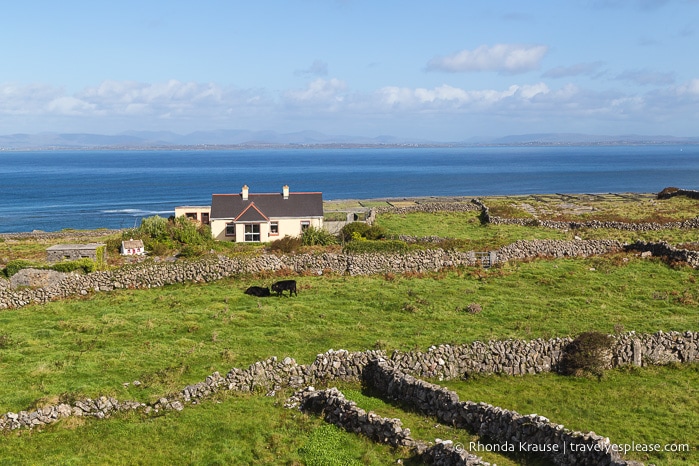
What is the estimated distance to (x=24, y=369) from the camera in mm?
21203

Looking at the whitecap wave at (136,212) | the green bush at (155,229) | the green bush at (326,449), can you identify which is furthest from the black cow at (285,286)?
the whitecap wave at (136,212)

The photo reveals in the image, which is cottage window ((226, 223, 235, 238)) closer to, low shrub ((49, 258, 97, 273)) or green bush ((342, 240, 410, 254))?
green bush ((342, 240, 410, 254))

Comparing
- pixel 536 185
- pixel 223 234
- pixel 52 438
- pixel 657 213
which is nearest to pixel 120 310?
pixel 52 438

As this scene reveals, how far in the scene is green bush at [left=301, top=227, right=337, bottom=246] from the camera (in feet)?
163

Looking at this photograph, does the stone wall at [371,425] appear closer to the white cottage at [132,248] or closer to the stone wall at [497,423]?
the stone wall at [497,423]

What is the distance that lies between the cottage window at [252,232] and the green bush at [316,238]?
534 centimetres

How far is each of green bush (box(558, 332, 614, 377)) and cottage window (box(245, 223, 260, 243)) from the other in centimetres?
3578

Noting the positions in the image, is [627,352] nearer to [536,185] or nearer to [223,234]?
[223,234]

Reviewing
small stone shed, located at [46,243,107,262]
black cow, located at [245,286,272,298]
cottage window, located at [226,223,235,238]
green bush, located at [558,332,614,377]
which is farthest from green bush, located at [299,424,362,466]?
cottage window, located at [226,223,235,238]

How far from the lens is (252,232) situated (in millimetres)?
54406

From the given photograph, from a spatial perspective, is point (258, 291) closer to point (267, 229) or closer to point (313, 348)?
point (313, 348)

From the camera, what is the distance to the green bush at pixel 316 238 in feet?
163

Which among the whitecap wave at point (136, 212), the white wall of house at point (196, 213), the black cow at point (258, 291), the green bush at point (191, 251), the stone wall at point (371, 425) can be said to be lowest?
the whitecap wave at point (136, 212)

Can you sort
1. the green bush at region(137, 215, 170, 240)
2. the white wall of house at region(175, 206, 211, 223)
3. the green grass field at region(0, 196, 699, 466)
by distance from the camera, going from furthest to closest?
the white wall of house at region(175, 206, 211, 223) < the green bush at region(137, 215, 170, 240) < the green grass field at region(0, 196, 699, 466)
